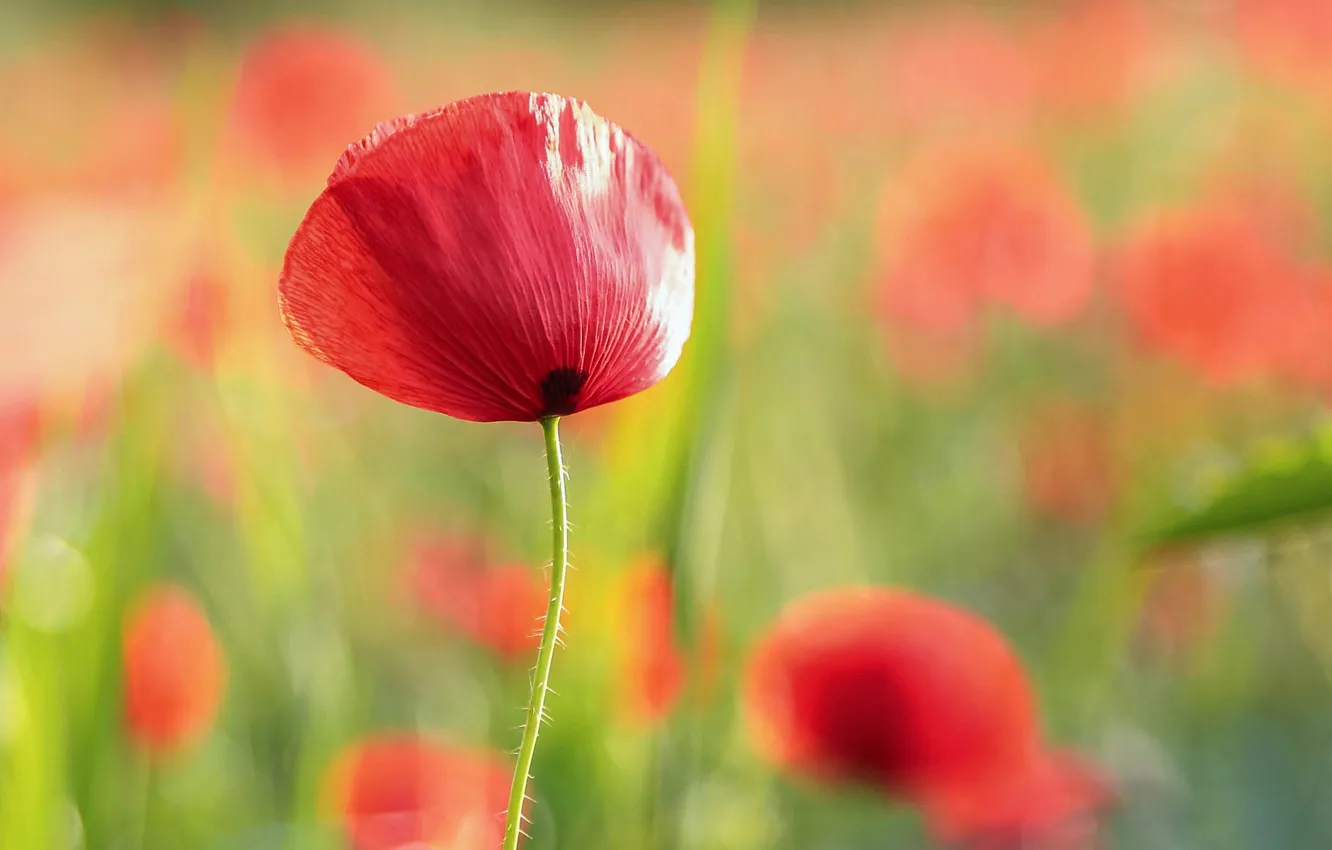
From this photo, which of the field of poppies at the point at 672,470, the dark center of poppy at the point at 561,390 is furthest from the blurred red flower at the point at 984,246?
the dark center of poppy at the point at 561,390

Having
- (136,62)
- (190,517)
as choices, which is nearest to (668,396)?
(190,517)

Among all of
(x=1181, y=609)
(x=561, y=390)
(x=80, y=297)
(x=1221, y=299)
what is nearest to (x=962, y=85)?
(x=1221, y=299)

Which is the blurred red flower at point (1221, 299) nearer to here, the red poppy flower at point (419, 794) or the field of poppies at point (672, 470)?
the field of poppies at point (672, 470)

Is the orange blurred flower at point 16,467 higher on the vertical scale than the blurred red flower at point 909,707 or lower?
higher

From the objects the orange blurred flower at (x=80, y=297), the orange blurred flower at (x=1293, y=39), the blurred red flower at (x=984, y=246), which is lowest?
the orange blurred flower at (x=80, y=297)

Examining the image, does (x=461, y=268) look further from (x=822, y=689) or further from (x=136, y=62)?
(x=136, y=62)

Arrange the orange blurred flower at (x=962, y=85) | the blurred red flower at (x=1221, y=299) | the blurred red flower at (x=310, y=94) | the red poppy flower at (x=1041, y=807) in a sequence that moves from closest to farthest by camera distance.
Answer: the red poppy flower at (x=1041, y=807), the blurred red flower at (x=1221, y=299), the blurred red flower at (x=310, y=94), the orange blurred flower at (x=962, y=85)
